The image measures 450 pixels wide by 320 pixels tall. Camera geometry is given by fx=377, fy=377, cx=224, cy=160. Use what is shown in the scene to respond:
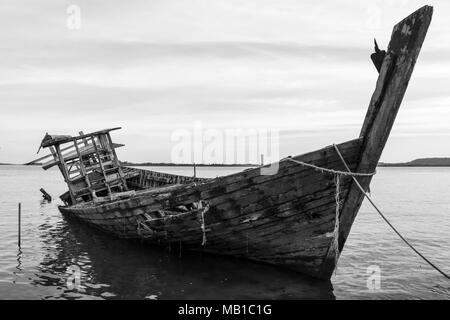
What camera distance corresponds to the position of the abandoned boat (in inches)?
277

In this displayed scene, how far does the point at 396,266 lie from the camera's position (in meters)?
11.1

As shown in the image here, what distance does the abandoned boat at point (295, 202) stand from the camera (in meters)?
7.02

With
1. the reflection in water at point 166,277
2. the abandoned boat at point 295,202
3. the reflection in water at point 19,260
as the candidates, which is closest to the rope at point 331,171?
the abandoned boat at point 295,202

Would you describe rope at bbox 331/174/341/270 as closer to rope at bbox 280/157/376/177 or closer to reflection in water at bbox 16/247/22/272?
rope at bbox 280/157/376/177

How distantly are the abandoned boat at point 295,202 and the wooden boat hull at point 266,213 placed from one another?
20 mm

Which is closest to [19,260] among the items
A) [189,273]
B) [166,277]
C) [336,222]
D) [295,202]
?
[166,277]

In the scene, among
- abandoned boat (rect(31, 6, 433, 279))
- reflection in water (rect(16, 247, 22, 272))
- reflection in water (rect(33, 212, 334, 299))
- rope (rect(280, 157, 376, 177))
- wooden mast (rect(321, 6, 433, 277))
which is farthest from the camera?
reflection in water (rect(16, 247, 22, 272))

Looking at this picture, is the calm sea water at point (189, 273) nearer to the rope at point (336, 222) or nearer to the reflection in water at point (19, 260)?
the reflection in water at point (19, 260)

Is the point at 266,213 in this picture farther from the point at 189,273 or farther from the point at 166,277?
the point at 166,277

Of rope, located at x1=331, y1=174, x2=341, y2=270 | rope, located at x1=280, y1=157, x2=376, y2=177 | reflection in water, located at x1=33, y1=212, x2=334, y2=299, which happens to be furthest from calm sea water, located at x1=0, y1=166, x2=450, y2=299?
rope, located at x1=280, y1=157, x2=376, y2=177

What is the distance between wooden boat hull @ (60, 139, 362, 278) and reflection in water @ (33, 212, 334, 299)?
1.15 feet
